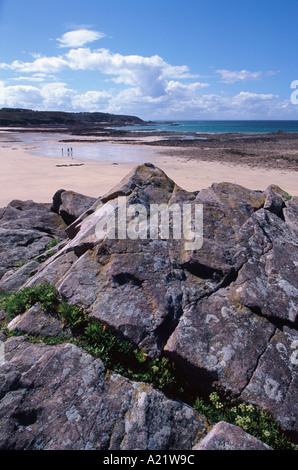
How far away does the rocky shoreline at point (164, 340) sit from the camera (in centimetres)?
425

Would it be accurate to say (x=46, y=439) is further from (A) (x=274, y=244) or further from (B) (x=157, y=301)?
(A) (x=274, y=244)

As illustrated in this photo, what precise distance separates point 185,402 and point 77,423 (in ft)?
5.53

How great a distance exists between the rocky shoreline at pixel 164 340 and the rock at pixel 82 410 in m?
0.01

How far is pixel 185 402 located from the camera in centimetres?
488

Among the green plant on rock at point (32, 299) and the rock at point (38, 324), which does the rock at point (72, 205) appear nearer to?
the green plant on rock at point (32, 299)

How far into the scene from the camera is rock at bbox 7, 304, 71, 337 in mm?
5559

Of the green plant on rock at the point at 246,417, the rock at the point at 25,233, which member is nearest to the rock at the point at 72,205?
the rock at the point at 25,233

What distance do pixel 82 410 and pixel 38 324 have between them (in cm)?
191

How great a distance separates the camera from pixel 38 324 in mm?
5680

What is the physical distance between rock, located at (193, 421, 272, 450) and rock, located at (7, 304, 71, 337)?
2.76 metres

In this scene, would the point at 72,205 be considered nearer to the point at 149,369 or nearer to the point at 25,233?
the point at 25,233

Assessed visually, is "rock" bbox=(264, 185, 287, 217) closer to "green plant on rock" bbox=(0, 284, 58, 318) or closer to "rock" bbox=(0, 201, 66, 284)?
"green plant on rock" bbox=(0, 284, 58, 318)

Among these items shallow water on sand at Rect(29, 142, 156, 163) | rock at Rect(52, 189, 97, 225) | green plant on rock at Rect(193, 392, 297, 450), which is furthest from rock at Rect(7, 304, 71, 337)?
shallow water on sand at Rect(29, 142, 156, 163)

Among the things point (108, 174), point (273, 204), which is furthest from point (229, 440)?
point (108, 174)
